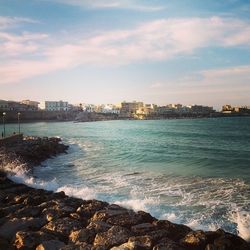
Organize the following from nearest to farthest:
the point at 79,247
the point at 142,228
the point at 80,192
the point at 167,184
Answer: the point at 79,247, the point at 142,228, the point at 80,192, the point at 167,184

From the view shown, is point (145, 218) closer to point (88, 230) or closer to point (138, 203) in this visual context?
point (88, 230)

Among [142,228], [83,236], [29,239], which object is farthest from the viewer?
[142,228]

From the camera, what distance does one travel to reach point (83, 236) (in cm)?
977

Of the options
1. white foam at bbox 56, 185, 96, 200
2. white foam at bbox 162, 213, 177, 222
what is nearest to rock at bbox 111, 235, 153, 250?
white foam at bbox 162, 213, 177, 222

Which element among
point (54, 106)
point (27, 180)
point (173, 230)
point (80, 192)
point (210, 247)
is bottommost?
point (80, 192)

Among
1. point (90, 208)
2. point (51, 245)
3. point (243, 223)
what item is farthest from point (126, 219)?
point (243, 223)

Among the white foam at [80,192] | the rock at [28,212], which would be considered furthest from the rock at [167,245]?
the white foam at [80,192]

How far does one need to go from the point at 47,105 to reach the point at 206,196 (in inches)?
7090

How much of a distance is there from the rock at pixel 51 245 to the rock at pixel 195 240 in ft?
10.9

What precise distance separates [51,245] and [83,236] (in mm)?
1039

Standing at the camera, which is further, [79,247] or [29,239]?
[29,239]

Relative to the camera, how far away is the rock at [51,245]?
891 cm

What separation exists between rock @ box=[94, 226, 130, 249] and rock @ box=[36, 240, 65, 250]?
96 centimetres

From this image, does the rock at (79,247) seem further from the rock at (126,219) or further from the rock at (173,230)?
the rock at (173,230)
